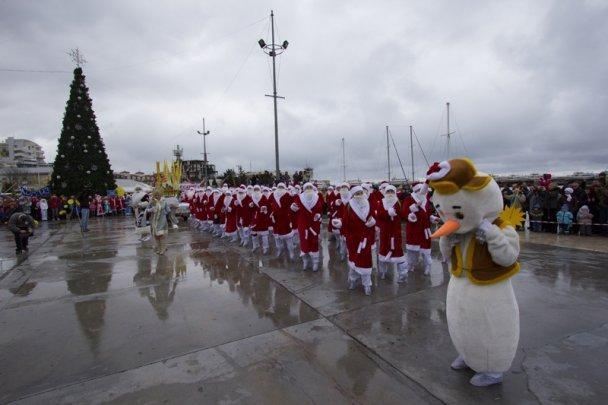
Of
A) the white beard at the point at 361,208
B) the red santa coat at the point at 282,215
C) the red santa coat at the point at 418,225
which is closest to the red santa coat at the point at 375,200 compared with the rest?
the red santa coat at the point at 418,225

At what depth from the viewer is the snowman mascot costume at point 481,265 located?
2.86m

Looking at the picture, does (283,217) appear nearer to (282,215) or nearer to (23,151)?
(282,215)

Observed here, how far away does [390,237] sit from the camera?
6234 mm

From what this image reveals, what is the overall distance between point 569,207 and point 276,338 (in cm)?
1039

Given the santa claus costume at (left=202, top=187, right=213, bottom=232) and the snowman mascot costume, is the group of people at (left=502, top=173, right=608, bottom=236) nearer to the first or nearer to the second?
the snowman mascot costume

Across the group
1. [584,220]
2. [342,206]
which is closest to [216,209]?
[342,206]

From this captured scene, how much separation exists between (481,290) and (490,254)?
0.31 m

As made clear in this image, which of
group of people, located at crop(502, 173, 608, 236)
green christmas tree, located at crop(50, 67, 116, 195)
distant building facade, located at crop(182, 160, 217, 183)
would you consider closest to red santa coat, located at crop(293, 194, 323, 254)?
group of people, located at crop(502, 173, 608, 236)

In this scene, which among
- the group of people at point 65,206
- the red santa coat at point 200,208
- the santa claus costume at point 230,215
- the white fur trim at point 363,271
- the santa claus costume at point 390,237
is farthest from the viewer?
the group of people at point 65,206

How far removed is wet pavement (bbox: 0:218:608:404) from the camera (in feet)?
10.1

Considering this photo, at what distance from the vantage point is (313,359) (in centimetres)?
360

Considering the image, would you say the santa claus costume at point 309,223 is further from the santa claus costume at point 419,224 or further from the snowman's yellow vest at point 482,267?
the snowman's yellow vest at point 482,267

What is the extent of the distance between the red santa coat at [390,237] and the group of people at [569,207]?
16.3 ft

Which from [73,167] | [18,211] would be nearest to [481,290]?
[18,211]
